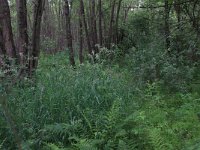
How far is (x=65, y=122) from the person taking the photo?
19.3ft

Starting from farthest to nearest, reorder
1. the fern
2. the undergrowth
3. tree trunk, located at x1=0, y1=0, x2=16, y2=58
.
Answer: tree trunk, located at x1=0, y1=0, x2=16, y2=58
the undergrowth
the fern

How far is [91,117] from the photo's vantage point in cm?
590

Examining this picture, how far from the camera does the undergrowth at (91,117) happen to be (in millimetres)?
5277

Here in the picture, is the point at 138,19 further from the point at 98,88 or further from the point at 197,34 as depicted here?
the point at 98,88

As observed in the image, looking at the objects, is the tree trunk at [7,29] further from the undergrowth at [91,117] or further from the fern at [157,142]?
the fern at [157,142]

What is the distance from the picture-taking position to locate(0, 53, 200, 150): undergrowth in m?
5.28

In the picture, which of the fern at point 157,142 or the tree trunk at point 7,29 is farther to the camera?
the tree trunk at point 7,29

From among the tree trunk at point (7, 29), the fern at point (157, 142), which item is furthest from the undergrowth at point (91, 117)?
the tree trunk at point (7, 29)

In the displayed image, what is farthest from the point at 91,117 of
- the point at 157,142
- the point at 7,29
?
the point at 7,29

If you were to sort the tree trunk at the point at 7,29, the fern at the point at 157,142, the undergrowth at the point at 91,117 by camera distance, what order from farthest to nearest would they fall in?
the tree trunk at the point at 7,29 < the undergrowth at the point at 91,117 < the fern at the point at 157,142

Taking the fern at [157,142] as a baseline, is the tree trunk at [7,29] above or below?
above

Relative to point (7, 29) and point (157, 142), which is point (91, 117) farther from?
point (7, 29)

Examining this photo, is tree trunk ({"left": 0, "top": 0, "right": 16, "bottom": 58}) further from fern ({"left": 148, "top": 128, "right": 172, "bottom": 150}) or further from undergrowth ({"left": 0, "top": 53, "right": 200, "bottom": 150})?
fern ({"left": 148, "top": 128, "right": 172, "bottom": 150})

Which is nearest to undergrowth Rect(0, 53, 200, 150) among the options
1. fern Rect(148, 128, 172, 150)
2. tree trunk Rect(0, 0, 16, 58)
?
fern Rect(148, 128, 172, 150)
